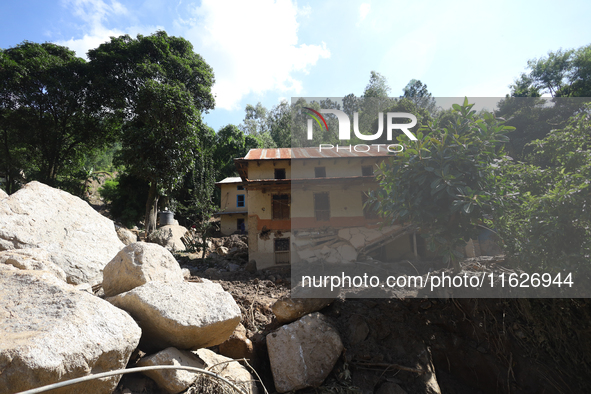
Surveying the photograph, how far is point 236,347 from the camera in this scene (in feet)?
16.6

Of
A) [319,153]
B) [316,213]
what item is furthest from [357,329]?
[319,153]

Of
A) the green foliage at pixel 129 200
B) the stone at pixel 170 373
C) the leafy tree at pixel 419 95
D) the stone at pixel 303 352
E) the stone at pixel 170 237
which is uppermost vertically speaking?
the leafy tree at pixel 419 95

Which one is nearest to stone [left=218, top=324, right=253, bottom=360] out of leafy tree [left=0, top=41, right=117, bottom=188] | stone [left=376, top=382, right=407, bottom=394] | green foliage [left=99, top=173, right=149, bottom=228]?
stone [left=376, top=382, right=407, bottom=394]

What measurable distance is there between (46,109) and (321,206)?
57.8 feet

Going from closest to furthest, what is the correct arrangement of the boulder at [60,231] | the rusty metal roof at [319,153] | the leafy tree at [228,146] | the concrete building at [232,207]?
the boulder at [60,231]
the rusty metal roof at [319,153]
the concrete building at [232,207]
the leafy tree at [228,146]

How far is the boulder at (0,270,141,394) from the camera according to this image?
7.98ft

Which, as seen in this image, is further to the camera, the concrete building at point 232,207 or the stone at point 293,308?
the concrete building at point 232,207

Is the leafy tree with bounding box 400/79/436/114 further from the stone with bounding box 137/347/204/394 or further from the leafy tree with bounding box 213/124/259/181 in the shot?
the stone with bounding box 137/347/204/394

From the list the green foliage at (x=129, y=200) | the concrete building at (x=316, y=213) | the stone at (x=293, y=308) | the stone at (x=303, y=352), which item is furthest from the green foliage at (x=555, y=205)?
the green foliage at (x=129, y=200)

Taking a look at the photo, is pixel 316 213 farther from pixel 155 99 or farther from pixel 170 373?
pixel 170 373

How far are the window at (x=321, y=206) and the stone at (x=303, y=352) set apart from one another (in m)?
7.95

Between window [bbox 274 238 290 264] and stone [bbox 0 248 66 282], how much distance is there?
9.30 metres

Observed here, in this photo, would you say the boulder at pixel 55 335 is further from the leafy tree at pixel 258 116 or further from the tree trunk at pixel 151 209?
the leafy tree at pixel 258 116

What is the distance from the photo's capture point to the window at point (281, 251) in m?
13.5
